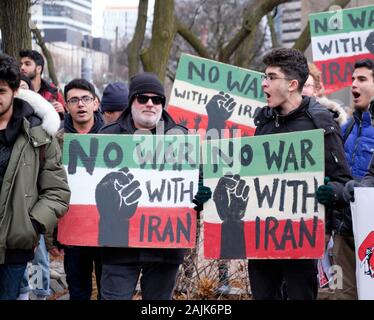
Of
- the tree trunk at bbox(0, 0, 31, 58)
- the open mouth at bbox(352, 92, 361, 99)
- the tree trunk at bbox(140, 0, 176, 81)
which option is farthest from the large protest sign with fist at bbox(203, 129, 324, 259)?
the tree trunk at bbox(140, 0, 176, 81)

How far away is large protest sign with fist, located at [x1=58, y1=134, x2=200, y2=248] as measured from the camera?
16.2 ft

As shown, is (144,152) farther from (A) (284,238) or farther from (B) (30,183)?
(A) (284,238)

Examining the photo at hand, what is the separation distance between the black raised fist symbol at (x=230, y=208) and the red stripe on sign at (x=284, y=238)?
4 centimetres

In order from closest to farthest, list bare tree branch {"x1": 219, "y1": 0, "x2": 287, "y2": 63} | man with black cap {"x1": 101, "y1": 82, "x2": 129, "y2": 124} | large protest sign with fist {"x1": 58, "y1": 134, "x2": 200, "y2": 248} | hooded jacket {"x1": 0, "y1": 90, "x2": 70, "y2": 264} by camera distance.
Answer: hooded jacket {"x1": 0, "y1": 90, "x2": 70, "y2": 264}
large protest sign with fist {"x1": 58, "y1": 134, "x2": 200, "y2": 248}
man with black cap {"x1": 101, "y1": 82, "x2": 129, "y2": 124}
bare tree branch {"x1": 219, "y1": 0, "x2": 287, "y2": 63}

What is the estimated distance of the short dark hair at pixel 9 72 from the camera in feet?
14.8

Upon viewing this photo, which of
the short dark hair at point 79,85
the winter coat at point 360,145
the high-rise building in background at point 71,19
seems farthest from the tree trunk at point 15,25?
the high-rise building in background at point 71,19

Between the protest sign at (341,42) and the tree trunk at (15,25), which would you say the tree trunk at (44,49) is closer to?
the tree trunk at (15,25)

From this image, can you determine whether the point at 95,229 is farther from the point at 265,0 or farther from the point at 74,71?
the point at 74,71

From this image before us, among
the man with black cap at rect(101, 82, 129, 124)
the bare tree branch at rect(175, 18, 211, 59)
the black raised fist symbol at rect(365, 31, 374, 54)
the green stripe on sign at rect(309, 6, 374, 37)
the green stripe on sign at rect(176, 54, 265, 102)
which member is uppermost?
the bare tree branch at rect(175, 18, 211, 59)

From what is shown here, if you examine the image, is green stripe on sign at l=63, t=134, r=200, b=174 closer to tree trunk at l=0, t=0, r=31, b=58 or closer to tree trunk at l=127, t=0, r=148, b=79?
tree trunk at l=0, t=0, r=31, b=58

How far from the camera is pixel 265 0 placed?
1488cm

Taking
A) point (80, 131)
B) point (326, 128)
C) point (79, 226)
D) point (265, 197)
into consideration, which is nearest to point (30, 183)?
point (79, 226)

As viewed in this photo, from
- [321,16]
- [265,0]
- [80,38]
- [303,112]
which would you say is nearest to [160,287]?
[303,112]

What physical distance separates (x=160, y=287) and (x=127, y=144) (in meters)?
0.91
